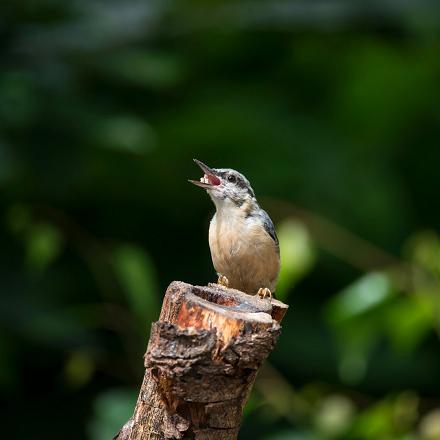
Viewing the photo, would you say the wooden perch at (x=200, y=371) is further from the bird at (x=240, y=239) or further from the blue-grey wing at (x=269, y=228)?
the blue-grey wing at (x=269, y=228)

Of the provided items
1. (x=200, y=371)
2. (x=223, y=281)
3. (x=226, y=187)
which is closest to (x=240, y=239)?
(x=223, y=281)

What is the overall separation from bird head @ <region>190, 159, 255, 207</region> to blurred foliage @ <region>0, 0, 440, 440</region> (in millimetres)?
319

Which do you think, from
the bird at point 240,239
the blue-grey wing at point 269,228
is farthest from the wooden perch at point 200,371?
the blue-grey wing at point 269,228

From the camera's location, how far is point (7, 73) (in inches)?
259

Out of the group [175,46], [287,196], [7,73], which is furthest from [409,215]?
[7,73]

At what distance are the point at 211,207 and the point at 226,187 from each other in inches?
103

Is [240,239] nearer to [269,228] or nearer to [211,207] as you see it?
[269,228]

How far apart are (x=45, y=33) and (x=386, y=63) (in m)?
3.32

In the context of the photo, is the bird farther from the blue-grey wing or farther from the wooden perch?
the wooden perch

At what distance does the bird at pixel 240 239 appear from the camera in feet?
16.1

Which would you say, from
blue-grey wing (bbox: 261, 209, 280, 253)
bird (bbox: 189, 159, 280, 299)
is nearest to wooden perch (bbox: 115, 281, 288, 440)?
bird (bbox: 189, 159, 280, 299)

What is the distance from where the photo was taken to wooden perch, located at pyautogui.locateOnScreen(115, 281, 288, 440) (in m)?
2.79

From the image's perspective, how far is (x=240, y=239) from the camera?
494 centimetres

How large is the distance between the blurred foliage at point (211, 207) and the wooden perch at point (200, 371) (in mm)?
1915
